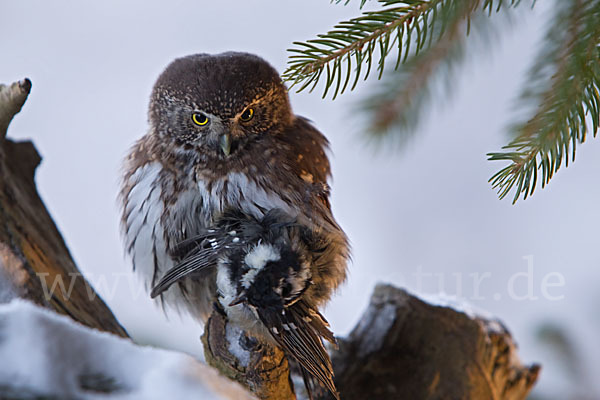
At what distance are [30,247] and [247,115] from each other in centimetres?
44

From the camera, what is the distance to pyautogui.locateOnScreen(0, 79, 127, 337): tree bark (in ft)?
2.81

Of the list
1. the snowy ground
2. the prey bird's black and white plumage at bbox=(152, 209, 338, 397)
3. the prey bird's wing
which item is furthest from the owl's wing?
the snowy ground

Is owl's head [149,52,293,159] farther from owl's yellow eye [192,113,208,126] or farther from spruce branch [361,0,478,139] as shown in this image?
spruce branch [361,0,478,139]

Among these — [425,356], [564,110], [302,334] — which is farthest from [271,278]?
[425,356]

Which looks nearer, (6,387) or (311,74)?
(6,387)

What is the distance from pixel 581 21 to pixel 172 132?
0.73m

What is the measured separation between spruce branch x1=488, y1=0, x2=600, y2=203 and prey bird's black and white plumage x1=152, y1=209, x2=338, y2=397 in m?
0.35

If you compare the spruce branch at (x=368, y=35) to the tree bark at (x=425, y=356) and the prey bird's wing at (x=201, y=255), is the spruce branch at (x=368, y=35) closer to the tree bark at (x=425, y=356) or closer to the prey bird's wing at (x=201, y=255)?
the prey bird's wing at (x=201, y=255)

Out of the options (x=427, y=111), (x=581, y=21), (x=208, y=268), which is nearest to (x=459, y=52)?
(x=427, y=111)

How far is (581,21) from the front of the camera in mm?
562

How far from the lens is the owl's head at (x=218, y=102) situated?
3.23ft

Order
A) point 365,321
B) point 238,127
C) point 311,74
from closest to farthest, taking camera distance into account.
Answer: point 311,74 → point 238,127 → point 365,321

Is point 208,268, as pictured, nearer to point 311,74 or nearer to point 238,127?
point 238,127

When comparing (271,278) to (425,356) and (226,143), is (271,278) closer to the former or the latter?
(226,143)
